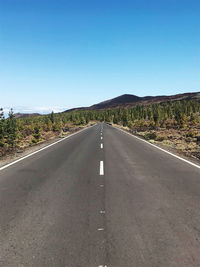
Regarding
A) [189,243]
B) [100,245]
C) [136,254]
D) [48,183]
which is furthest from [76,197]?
[189,243]

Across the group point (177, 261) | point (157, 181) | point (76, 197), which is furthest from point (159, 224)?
point (157, 181)

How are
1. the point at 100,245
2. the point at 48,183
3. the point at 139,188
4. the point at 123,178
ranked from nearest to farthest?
the point at 100,245 → the point at 139,188 → the point at 48,183 → the point at 123,178

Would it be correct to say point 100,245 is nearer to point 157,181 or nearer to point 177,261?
point 177,261

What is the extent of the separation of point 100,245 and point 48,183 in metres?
3.71

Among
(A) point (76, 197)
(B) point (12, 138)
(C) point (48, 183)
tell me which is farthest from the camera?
(B) point (12, 138)

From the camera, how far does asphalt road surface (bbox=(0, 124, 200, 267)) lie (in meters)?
2.94

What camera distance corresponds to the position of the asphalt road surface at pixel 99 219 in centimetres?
294

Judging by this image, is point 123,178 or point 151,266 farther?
point 123,178

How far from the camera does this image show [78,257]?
114 inches

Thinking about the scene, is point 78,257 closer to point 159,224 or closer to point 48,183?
point 159,224

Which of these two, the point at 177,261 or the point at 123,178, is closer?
the point at 177,261

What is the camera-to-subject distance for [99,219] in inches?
159

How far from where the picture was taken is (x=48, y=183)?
6.49 m

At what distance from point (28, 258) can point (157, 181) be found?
4.87m
